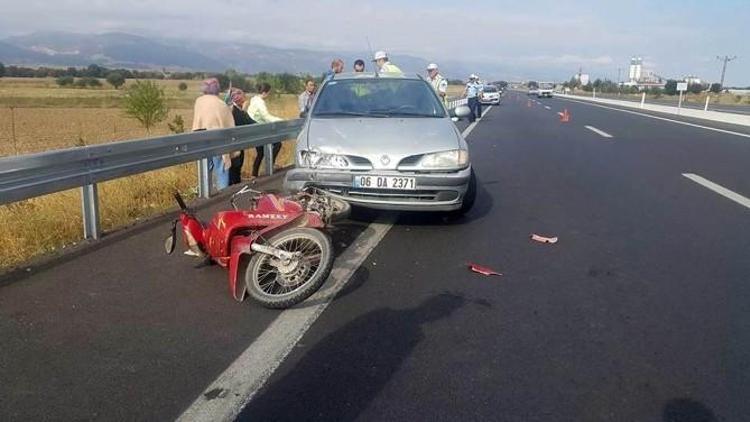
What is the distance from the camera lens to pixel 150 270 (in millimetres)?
5301

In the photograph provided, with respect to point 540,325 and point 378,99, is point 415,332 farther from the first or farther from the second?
point 378,99

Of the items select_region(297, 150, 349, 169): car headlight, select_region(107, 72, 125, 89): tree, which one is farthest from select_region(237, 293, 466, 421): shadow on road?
select_region(107, 72, 125, 89): tree

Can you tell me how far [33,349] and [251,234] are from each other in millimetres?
1622

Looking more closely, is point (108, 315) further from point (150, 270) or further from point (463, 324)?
point (463, 324)

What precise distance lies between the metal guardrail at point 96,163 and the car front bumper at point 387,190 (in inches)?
71.9

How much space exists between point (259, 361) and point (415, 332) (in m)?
1.03

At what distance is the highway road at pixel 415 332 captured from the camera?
10.4 feet

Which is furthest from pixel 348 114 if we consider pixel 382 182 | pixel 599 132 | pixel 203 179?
pixel 599 132

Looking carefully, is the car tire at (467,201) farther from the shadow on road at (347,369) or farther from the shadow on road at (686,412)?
the shadow on road at (686,412)

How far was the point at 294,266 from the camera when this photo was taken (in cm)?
463

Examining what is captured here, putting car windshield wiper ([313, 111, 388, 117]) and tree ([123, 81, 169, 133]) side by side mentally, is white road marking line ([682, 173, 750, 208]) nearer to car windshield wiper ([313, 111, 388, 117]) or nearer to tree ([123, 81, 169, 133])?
car windshield wiper ([313, 111, 388, 117])

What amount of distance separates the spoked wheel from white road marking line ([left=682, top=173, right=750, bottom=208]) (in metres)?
6.49

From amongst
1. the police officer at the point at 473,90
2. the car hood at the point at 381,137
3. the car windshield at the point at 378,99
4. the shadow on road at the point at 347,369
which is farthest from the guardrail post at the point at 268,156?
the police officer at the point at 473,90

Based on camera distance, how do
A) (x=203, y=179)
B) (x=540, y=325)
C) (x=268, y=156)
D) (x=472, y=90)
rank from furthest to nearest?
(x=472, y=90) → (x=268, y=156) → (x=203, y=179) → (x=540, y=325)
